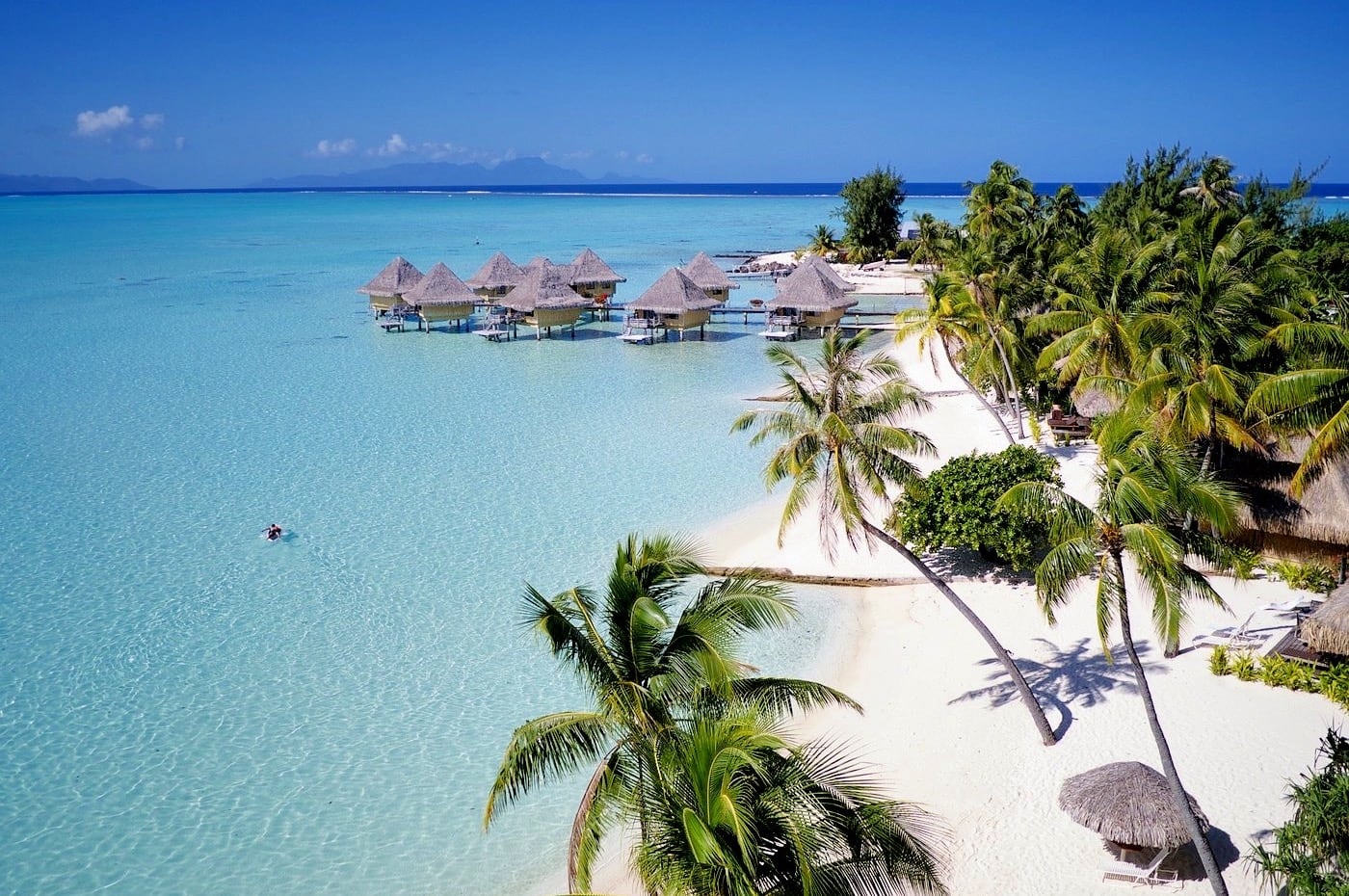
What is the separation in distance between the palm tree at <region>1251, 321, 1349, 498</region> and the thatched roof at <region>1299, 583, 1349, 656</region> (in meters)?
1.84

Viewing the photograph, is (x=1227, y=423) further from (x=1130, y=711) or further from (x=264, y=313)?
(x=264, y=313)

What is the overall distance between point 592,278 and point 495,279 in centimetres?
367

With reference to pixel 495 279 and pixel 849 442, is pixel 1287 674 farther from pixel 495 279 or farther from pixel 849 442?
pixel 495 279

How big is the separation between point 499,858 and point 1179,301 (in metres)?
10.8

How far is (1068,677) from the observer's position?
10000 mm

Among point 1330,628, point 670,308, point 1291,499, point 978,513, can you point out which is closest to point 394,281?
point 670,308

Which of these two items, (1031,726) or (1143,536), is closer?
(1143,536)

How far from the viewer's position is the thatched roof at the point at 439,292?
3188 cm

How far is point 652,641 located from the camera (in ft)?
20.3

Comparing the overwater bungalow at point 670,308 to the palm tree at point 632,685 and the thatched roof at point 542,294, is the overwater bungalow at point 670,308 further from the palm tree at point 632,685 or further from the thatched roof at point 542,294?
the palm tree at point 632,685

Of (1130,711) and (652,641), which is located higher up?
(652,641)

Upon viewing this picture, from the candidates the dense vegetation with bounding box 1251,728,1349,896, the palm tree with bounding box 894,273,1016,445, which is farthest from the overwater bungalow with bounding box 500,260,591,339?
the dense vegetation with bounding box 1251,728,1349,896

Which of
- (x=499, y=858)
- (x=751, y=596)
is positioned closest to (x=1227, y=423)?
(x=751, y=596)

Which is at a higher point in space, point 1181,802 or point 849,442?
point 849,442
